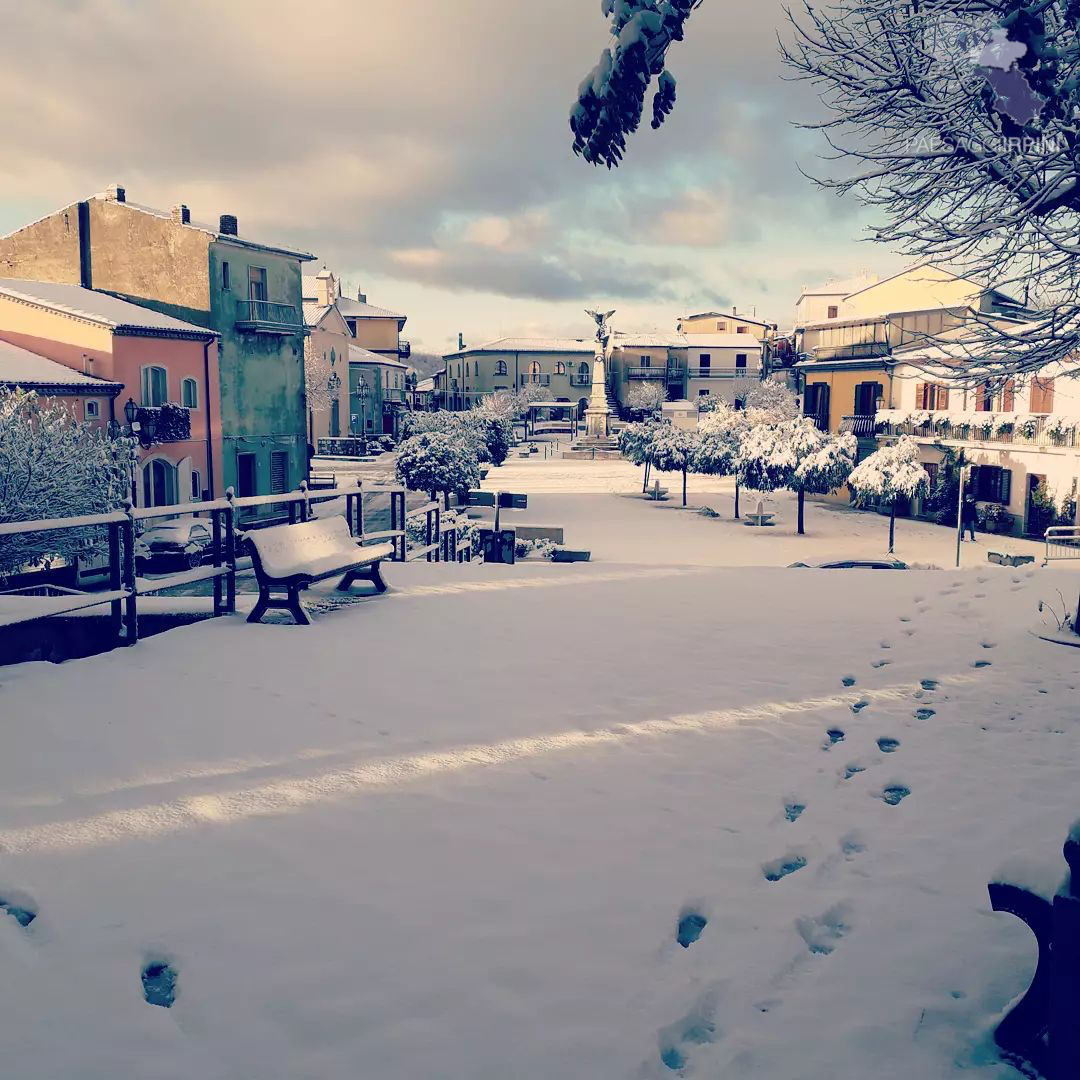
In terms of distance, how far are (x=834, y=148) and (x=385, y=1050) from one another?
7.21 meters

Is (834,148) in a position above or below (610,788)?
above

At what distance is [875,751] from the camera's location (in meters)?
5.01

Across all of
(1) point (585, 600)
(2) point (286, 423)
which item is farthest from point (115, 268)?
(1) point (585, 600)

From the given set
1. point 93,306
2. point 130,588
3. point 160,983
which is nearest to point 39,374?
point 93,306

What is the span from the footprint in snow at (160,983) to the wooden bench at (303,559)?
4.38 m

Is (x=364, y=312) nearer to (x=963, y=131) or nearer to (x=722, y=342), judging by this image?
(x=722, y=342)

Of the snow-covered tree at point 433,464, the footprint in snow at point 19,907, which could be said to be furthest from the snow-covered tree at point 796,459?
the footprint in snow at point 19,907

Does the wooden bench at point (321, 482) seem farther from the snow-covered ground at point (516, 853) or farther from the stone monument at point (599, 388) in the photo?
the snow-covered ground at point (516, 853)

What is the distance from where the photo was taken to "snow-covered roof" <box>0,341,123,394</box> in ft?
79.7

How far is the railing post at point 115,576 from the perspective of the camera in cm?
616

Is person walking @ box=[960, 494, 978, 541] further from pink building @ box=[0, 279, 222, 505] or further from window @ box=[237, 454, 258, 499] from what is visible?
pink building @ box=[0, 279, 222, 505]

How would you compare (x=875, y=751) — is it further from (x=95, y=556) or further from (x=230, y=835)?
(x=95, y=556)

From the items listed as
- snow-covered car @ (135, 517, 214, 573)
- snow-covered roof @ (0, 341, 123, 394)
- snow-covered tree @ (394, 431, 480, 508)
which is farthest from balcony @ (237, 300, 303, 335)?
snow-covered car @ (135, 517, 214, 573)

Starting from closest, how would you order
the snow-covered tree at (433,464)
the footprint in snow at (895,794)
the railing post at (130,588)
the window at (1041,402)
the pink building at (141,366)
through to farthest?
the footprint in snow at (895,794)
the railing post at (130,588)
the pink building at (141,366)
the snow-covered tree at (433,464)
the window at (1041,402)
